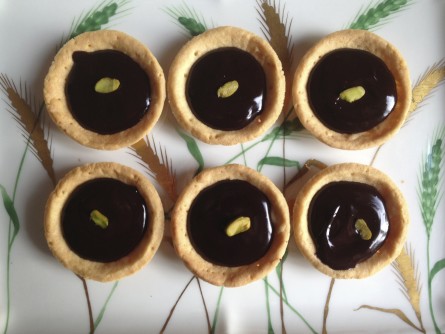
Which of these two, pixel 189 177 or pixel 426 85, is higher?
pixel 426 85

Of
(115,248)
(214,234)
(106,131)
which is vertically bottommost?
(115,248)

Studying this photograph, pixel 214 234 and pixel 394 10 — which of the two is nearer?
pixel 214 234

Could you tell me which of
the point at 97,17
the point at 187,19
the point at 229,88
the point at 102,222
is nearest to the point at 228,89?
the point at 229,88

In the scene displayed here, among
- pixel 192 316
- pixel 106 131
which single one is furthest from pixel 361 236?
pixel 106 131

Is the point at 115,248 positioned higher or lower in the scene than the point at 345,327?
higher

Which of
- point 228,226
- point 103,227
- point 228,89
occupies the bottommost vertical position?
point 103,227

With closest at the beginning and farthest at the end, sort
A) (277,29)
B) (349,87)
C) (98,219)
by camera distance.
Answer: (98,219)
(349,87)
(277,29)

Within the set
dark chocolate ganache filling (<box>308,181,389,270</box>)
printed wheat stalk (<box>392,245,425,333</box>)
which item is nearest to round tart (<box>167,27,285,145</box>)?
dark chocolate ganache filling (<box>308,181,389,270</box>)

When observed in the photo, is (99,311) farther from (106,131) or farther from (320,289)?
(320,289)

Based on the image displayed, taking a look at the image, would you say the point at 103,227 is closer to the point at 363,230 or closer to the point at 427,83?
the point at 363,230
